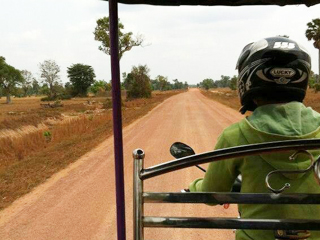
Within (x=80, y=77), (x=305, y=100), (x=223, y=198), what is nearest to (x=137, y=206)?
(x=223, y=198)

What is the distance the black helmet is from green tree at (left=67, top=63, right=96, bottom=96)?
59.8 metres

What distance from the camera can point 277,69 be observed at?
1329mm

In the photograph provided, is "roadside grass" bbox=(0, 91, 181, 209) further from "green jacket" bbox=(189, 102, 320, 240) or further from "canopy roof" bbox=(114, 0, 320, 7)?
"green jacket" bbox=(189, 102, 320, 240)

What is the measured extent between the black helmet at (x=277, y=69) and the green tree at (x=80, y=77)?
59790mm

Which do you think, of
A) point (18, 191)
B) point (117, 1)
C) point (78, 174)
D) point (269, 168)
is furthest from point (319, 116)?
point (78, 174)

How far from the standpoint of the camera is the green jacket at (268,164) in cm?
126

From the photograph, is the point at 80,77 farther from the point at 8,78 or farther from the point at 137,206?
the point at 137,206

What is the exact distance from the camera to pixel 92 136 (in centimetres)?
1258

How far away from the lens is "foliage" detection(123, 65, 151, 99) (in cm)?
3975

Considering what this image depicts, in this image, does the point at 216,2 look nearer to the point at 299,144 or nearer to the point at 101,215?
the point at 299,144

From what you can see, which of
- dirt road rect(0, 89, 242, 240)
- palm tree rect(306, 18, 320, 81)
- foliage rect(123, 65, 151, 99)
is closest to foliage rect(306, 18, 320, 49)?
palm tree rect(306, 18, 320, 81)

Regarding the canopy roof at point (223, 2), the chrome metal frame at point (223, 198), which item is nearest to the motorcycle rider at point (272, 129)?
the chrome metal frame at point (223, 198)

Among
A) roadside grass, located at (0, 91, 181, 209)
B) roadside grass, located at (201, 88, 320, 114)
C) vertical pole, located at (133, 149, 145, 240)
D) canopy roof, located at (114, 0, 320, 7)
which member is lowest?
roadside grass, located at (0, 91, 181, 209)

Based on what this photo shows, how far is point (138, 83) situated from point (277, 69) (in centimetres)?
4074
